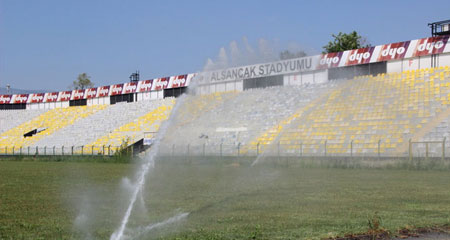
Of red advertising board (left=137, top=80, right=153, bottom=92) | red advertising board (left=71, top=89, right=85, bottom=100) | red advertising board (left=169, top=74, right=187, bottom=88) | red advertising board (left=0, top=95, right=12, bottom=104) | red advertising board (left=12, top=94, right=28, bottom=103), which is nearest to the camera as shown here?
red advertising board (left=169, top=74, right=187, bottom=88)

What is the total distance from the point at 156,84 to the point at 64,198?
56.0m

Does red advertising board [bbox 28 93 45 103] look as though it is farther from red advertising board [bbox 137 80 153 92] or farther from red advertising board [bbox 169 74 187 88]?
red advertising board [bbox 169 74 187 88]

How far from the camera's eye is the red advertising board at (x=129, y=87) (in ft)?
237

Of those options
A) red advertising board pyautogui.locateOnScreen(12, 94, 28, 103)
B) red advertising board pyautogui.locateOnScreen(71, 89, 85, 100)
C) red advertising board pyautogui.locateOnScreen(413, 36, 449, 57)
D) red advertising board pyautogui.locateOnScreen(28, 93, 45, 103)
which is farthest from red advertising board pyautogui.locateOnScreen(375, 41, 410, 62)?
red advertising board pyautogui.locateOnScreen(12, 94, 28, 103)

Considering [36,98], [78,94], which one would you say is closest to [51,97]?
[36,98]

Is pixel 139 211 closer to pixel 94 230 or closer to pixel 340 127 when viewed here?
pixel 94 230

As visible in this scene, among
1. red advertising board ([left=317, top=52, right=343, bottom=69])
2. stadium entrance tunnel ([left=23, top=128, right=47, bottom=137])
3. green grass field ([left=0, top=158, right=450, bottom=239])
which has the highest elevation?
red advertising board ([left=317, top=52, right=343, bottom=69])

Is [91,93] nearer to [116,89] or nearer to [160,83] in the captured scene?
[116,89]

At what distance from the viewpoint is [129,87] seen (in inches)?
2879

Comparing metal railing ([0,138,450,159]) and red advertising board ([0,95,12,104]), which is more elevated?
red advertising board ([0,95,12,104])

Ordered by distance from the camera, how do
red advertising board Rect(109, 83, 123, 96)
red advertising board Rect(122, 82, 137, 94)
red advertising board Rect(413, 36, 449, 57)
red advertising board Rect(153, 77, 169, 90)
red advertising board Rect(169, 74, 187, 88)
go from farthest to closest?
red advertising board Rect(109, 83, 123, 96)
red advertising board Rect(122, 82, 137, 94)
red advertising board Rect(153, 77, 169, 90)
red advertising board Rect(169, 74, 187, 88)
red advertising board Rect(413, 36, 449, 57)

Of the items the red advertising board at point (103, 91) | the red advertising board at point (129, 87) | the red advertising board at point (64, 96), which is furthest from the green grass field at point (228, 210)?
the red advertising board at point (64, 96)

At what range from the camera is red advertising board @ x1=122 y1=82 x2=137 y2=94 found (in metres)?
72.4

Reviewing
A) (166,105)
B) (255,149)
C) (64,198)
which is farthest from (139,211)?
(166,105)
